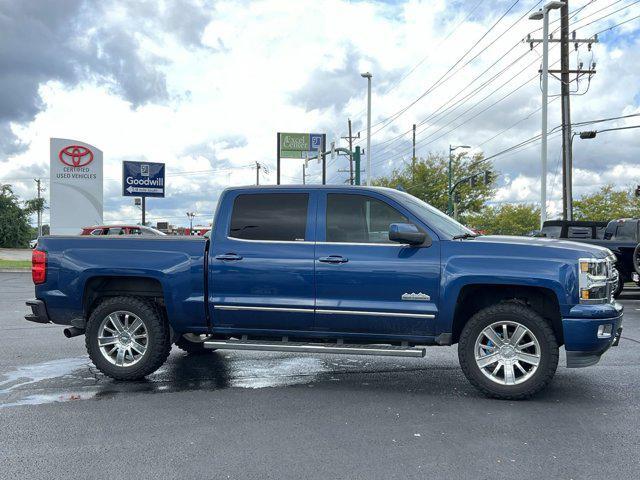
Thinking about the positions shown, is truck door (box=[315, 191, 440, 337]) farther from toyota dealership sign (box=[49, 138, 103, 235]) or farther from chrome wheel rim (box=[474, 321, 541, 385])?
toyota dealership sign (box=[49, 138, 103, 235])

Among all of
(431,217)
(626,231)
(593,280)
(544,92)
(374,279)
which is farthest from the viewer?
(544,92)

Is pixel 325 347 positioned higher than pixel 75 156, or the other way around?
pixel 75 156

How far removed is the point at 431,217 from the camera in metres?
6.19

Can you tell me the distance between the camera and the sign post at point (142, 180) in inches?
1500

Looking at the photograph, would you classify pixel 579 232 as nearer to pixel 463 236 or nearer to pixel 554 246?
pixel 463 236

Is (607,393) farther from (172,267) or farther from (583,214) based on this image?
(583,214)

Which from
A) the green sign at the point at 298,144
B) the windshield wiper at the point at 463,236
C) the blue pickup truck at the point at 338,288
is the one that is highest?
the green sign at the point at 298,144

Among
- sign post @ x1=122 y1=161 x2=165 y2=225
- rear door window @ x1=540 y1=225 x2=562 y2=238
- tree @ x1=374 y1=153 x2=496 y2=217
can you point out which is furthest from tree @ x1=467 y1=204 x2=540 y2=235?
rear door window @ x1=540 y1=225 x2=562 y2=238

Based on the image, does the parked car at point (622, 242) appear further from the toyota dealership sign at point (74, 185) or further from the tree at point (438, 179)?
the tree at point (438, 179)

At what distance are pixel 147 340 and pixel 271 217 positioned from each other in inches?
70.5

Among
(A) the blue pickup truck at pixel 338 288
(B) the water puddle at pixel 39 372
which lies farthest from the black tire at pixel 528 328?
(B) the water puddle at pixel 39 372

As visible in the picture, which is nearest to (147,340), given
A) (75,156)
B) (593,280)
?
(593,280)

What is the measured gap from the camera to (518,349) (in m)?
5.70

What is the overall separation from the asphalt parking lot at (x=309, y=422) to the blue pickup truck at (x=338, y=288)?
429 millimetres
